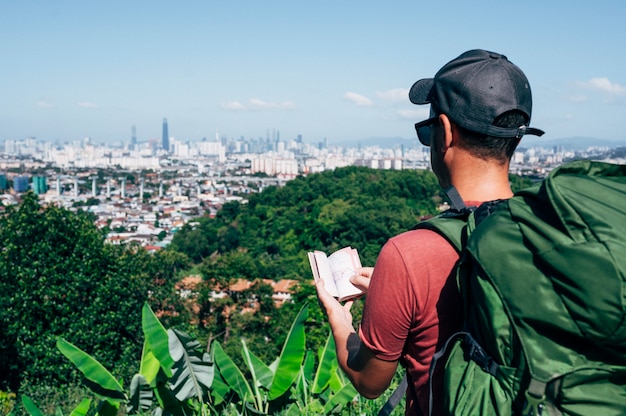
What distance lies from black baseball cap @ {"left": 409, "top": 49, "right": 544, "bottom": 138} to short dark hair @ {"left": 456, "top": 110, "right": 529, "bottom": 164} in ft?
0.04

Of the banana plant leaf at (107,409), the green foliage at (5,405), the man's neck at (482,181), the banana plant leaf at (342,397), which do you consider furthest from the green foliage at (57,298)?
the man's neck at (482,181)

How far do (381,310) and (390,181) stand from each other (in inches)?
1608

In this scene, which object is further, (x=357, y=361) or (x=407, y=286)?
Answer: (x=357, y=361)

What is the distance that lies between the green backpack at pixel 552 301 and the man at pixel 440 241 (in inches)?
4.3

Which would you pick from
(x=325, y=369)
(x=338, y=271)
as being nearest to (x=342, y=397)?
(x=325, y=369)

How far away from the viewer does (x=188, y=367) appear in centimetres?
275

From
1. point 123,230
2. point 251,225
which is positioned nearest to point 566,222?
point 251,225

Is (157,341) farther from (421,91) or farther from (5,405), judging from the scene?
(5,405)

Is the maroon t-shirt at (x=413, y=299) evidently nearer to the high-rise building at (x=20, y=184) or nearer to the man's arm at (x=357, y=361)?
the man's arm at (x=357, y=361)

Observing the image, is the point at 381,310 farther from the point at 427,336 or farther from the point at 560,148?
the point at 560,148

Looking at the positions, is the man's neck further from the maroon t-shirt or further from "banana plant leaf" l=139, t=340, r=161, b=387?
"banana plant leaf" l=139, t=340, r=161, b=387

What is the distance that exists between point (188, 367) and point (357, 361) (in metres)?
1.72

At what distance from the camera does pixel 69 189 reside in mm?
77688

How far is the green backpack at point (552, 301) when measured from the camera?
0.89 metres
